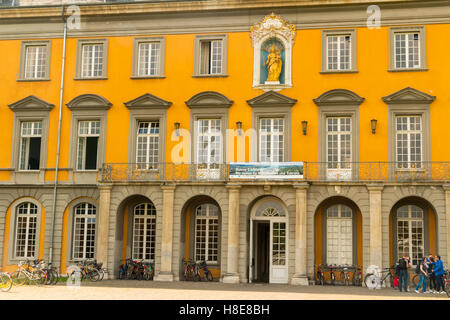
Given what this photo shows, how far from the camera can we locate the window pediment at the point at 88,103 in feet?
89.6

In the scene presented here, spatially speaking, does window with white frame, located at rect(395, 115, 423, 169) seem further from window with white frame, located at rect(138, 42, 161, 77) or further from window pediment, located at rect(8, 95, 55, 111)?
window pediment, located at rect(8, 95, 55, 111)

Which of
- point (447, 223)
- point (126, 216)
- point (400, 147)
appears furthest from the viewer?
point (126, 216)

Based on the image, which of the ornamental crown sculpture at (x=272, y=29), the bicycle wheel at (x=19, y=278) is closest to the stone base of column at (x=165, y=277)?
the bicycle wheel at (x=19, y=278)

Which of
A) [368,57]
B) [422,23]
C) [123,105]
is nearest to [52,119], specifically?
[123,105]

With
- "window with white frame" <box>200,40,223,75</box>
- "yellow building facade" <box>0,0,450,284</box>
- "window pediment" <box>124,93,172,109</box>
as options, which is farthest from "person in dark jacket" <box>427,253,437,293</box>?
"window pediment" <box>124,93,172,109</box>

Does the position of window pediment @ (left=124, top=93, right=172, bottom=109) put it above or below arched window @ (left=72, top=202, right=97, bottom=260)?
above

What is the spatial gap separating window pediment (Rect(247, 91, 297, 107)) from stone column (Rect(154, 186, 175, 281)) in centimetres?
514

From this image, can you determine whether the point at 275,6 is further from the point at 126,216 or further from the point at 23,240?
the point at 23,240

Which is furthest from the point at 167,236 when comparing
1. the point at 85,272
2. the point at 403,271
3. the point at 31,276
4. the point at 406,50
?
the point at 406,50

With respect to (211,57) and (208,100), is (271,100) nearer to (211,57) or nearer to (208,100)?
(208,100)

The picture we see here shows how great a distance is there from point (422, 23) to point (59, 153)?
55.7 ft

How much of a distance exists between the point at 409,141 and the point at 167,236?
10839 millimetres

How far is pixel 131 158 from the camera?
2684cm

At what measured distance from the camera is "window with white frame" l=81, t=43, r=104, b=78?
28.0 m
